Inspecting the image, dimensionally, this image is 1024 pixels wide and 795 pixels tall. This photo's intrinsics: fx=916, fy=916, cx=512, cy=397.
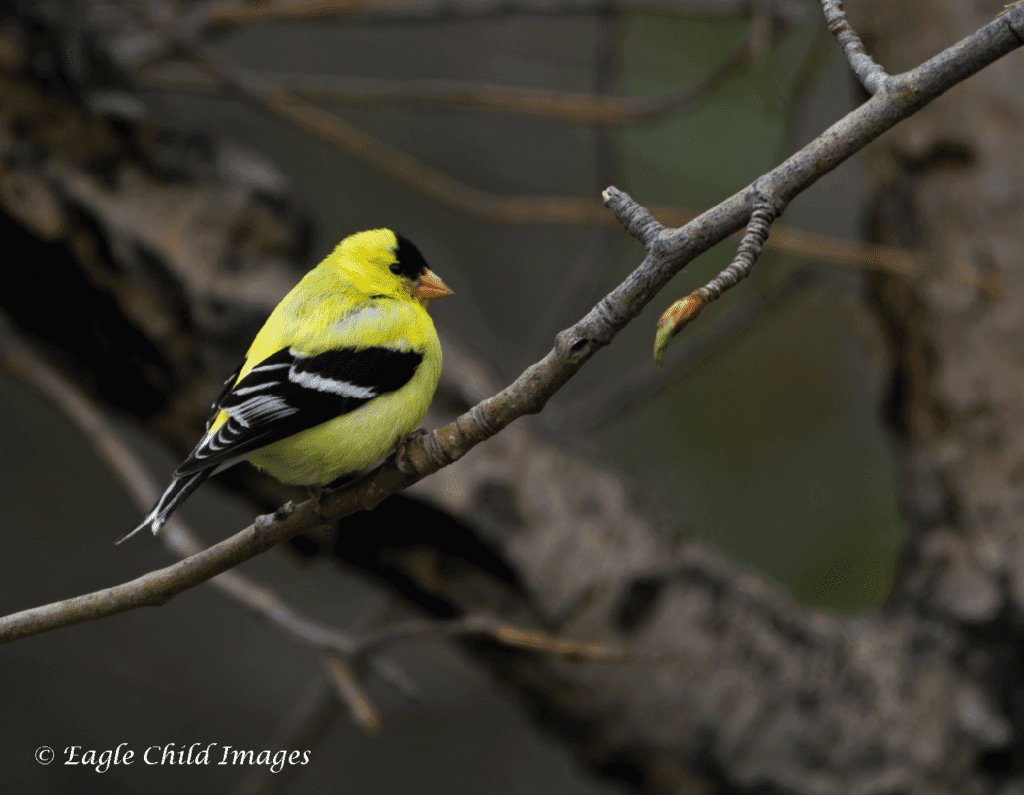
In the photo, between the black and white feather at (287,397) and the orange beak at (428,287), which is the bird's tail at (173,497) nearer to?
the black and white feather at (287,397)

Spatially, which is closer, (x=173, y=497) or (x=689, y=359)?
(x=173, y=497)

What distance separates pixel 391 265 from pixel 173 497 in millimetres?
1010

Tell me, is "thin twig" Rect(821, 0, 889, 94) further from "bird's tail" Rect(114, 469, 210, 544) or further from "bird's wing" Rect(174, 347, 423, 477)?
"bird's tail" Rect(114, 469, 210, 544)

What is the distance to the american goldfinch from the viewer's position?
174 cm

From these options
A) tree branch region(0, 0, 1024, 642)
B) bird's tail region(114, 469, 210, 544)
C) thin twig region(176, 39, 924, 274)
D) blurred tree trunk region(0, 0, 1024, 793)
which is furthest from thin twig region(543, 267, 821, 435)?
tree branch region(0, 0, 1024, 642)

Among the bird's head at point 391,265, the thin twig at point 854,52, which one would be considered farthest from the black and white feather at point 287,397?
the thin twig at point 854,52

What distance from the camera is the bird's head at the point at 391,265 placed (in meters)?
2.42

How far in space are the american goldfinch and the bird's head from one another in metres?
0.22

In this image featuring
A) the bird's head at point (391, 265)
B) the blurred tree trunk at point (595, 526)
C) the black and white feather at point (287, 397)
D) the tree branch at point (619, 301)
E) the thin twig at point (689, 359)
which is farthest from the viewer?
the thin twig at point (689, 359)

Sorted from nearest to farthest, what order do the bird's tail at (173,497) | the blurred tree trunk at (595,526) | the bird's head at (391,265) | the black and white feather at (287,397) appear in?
the bird's tail at (173,497)
the black and white feather at (287,397)
the bird's head at (391,265)
the blurred tree trunk at (595,526)

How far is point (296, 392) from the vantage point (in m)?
1.88

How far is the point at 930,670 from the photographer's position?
9.03 feet

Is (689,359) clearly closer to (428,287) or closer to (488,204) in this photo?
(488,204)

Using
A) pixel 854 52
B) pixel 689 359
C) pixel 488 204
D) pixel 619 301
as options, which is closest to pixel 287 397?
pixel 619 301
